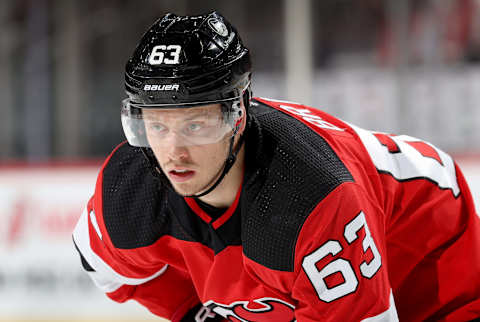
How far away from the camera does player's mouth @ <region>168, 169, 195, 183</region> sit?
4.31ft

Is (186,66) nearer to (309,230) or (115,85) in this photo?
(309,230)

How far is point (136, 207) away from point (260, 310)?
1.15ft

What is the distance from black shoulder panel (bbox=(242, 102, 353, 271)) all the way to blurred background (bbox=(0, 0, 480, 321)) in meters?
2.01

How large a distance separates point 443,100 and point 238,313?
2718mm

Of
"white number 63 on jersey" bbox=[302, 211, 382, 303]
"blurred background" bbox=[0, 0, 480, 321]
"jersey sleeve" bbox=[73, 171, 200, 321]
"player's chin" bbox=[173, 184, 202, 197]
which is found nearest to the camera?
"white number 63 on jersey" bbox=[302, 211, 382, 303]

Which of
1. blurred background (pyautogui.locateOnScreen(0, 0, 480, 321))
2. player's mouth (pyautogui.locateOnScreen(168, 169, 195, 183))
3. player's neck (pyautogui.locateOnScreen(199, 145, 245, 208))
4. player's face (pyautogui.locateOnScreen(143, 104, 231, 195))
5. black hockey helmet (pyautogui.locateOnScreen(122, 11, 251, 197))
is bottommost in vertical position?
blurred background (pyautogui.locateOnScreen(0, 0, 480, 321))

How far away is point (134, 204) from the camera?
59.7 inches

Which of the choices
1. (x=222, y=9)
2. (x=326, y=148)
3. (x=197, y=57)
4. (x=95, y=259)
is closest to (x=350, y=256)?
(x=326, y=148)

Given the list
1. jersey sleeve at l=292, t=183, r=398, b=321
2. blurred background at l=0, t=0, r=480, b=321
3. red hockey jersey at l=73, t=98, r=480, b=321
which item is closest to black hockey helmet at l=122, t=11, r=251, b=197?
red hockey jersey at l=73, t=98, r=480, b=321

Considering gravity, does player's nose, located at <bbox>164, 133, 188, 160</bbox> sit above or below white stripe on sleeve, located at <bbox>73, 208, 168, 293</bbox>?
above

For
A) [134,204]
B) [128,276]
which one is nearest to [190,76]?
[134,204]

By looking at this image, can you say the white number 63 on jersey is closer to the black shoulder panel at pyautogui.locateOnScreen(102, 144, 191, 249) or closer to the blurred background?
the black shoulder panel at pyautogui.locateOnScreen(102, 144, 191, 249)

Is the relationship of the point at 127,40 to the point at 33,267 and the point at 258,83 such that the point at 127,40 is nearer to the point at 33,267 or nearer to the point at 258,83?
the point at 258,83

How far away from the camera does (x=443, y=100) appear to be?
3.88 m
